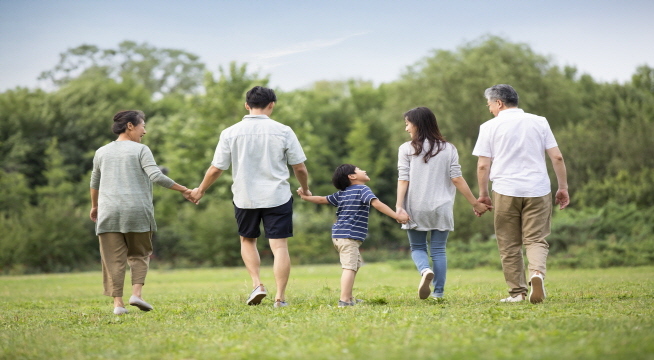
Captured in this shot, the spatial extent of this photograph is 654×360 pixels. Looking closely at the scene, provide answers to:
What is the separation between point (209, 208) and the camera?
92.3ft

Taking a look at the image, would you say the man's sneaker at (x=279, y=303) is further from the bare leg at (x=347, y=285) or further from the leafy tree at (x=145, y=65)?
the leafy tree at (x=145, y=65)

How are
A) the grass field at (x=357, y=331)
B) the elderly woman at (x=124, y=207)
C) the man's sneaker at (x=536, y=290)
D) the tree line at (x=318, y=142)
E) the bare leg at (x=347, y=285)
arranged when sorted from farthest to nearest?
the tree line at (x=318, y=142) < the elderly woman at (x=124, y=207) < the bare leg at (x=347, y=285) < the man's sneaker at (x=536, y=290) < the grass field at (x=357, y=331)

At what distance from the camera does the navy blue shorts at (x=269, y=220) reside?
6848mm

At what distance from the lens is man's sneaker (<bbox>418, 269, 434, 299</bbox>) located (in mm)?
6645

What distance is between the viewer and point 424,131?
23.5 feet

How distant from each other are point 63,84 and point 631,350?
52.0 meters

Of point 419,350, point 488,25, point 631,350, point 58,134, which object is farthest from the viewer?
point 58,134

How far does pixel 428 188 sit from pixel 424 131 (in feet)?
2.07

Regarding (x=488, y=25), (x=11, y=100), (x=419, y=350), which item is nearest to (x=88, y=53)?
(x=11, y=100)

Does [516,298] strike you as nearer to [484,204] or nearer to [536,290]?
[536,290]

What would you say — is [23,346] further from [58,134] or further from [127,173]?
[58,134]

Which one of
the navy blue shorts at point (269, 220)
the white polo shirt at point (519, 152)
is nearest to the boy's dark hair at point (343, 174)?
the navy blue shorts at point (269, 220)

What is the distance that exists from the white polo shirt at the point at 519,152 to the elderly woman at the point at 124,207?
11.7 ft

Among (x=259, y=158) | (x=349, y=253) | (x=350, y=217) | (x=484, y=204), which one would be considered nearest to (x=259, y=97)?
(x=259, y=158)
